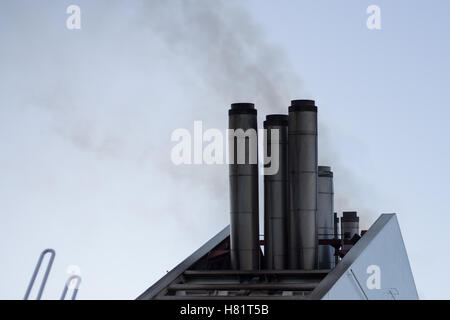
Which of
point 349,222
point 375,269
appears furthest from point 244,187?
point 349,222

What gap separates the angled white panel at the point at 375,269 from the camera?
1240 inches

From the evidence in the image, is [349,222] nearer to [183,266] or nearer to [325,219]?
[325,219]

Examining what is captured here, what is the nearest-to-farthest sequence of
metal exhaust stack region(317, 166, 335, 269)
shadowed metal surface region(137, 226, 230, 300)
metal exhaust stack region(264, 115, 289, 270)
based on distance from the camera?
shadowed metal surface region(137, 226, 230, 300) < metal exhaust stack region(264, 115, 289, 270) < metal exhaust stack region(317, 166, 335, 269)

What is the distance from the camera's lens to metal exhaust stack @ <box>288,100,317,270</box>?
35.7 m

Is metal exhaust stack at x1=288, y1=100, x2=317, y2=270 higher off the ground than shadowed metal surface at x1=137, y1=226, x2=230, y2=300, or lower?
higher

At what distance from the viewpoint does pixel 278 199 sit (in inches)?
1430

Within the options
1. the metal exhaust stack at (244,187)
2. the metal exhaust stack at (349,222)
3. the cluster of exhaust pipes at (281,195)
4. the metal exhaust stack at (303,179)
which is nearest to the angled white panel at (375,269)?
the metal exhaust stack at (303,179)

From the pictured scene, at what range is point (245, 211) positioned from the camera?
118 feet

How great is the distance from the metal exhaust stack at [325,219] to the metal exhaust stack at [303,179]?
2735mm

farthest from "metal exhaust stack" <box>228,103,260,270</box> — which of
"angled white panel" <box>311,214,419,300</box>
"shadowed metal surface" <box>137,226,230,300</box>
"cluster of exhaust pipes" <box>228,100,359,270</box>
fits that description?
"angled white panel" <box>311,214,419,300</box>

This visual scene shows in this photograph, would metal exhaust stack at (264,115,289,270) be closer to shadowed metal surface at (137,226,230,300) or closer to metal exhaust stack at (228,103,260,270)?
metal exhaust stack at (228,103,260,270)

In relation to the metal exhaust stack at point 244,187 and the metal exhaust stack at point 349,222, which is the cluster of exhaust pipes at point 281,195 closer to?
the metal exhaust stack at point 244,187

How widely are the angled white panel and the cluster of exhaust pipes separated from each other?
237cm
